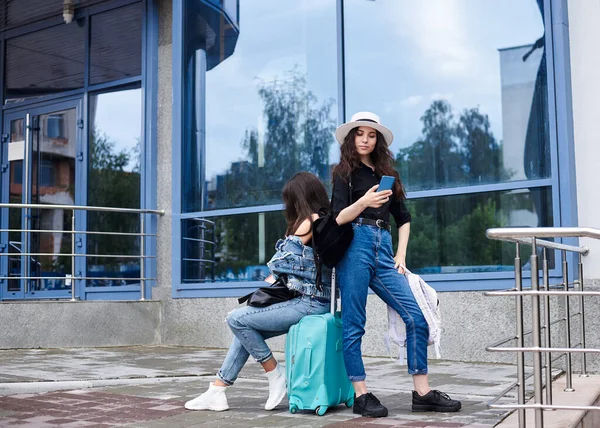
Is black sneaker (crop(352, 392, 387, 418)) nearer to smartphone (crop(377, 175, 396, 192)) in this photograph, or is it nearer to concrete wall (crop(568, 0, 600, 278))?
smartphone (crop(377, 175, 396, 192))

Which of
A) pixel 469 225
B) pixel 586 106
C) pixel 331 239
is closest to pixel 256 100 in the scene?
pixel 469 225

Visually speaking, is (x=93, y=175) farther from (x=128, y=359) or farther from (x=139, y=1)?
(x=128, y=359)

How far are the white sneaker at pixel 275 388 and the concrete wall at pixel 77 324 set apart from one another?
14.9ft

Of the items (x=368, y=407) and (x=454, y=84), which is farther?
(x=454, y=84)

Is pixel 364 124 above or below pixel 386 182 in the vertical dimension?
above

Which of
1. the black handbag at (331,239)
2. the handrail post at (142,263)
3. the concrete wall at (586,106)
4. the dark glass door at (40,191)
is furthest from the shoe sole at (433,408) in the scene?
the dark glass door at (40,191)

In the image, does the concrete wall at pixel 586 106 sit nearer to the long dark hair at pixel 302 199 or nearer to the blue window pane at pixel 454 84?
the blue window pane at pixel 454 84

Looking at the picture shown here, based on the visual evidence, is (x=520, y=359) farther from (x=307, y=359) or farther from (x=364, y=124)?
(x=364, y=124)

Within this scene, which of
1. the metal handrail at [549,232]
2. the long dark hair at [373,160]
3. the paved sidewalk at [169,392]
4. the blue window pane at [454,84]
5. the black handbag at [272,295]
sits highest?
the blue window pane at [454,84]

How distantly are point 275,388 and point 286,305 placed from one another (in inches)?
19.3

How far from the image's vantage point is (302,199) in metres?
4.77

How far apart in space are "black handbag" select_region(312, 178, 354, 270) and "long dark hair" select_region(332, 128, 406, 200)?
27cm

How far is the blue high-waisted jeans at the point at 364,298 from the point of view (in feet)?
14.9

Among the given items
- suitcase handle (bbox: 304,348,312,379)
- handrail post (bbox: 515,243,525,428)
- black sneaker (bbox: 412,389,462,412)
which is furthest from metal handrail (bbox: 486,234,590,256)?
suitcase handle (bbox: 304,348,312,379)
